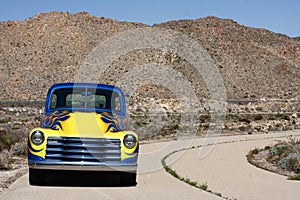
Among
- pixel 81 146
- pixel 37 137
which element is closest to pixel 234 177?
pixel 81 146

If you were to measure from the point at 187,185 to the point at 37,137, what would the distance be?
12.2 ft

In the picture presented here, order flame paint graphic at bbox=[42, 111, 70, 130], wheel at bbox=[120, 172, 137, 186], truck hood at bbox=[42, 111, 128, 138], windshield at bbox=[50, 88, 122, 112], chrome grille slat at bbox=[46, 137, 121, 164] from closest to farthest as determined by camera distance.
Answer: chrome grille slat at bbox=[46, 137, 121, 164] → truck hood at bbox=[42, 111, 128, 138] → flame paint graphic at bbox=[42, 111, 70, 130] → wheel at bbox=[120, 172, 137, 186] → windshield at bbox=[50, 88, 122, 112]

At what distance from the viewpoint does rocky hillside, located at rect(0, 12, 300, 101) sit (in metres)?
78.7

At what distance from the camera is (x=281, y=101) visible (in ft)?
237

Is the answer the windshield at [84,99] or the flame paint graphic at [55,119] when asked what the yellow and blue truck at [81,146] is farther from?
the windshield at [84,99]

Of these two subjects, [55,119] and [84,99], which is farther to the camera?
[84,99]

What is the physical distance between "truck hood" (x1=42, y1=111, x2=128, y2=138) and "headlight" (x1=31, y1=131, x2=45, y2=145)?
41 cm

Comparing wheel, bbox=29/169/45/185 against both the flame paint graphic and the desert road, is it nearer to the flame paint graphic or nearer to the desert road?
the desert road

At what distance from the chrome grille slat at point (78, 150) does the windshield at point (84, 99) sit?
216 centimetres

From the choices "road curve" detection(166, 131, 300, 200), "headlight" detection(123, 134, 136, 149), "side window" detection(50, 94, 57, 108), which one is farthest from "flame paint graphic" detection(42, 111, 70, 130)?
"road curve" detection(166, 131, 300, 200)

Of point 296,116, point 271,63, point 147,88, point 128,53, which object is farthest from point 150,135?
point 271,63

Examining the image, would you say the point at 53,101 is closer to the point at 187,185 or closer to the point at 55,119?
the point at 55,119

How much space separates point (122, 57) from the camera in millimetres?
81188

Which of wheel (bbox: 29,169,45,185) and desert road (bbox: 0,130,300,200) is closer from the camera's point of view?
desert road (bbox: 0,130,300,200)
